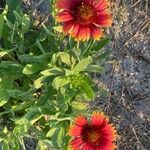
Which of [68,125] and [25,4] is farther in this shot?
[25,4]

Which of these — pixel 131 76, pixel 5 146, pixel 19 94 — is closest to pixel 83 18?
pixel 19 94

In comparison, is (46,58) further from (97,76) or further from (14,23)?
(97,76)

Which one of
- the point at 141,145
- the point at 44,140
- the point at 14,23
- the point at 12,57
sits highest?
the point at 14,23

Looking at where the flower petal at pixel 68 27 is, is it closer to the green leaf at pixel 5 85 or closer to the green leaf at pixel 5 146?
the green leaf at pixel 5 85

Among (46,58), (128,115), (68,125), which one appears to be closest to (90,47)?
(46,58)

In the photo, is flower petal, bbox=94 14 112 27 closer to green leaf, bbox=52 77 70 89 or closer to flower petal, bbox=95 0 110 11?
flower petal, bbox=95 0 110 11

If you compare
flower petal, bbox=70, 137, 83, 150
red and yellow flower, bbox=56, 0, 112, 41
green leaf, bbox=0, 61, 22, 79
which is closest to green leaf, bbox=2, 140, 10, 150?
green leaf, bbox=0, 61, 22, 79
